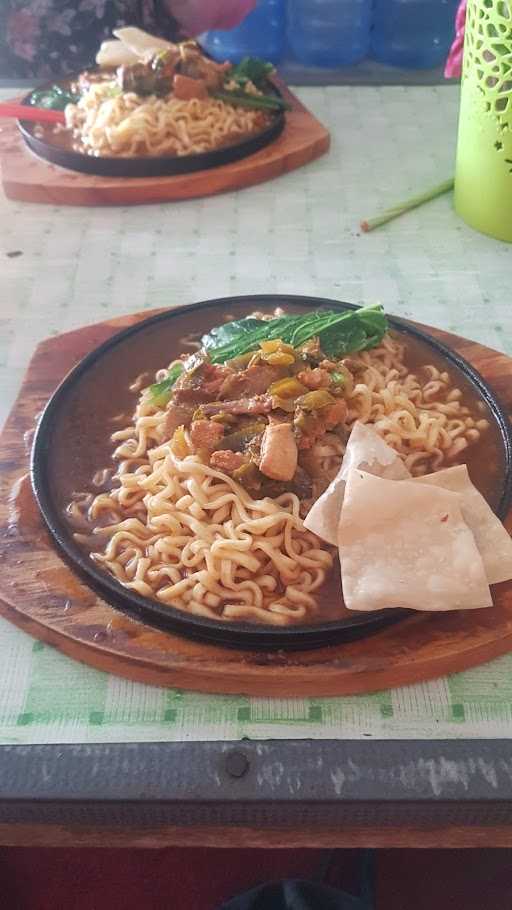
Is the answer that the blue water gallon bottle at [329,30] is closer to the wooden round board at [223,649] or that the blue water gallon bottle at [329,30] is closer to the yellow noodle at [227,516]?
the yellow noodle at [227,516]

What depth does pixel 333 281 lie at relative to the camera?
241cm

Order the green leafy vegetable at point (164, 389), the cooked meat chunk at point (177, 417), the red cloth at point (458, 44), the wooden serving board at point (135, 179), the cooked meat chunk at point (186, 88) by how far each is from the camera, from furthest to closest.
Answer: the cooked meat chunk at point (186, 88) → the wooden serving board at point (135, 179) → the red cloth at point (458, 44) → the green leafy vegetable at point (164, 389) → the cooked meat chunk at point (177, 417)

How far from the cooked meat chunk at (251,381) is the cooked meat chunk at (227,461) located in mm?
148

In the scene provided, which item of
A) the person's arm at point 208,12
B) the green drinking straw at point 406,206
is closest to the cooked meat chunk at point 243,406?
the green drinking straw at point 406,206

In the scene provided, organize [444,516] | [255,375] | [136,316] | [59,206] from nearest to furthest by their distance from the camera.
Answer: [444,516] < [255,375] < [136,316] < [59,206]

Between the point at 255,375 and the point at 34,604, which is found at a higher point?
the point at 255,375

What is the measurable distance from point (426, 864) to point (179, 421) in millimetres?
1080

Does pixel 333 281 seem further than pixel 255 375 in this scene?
Yes

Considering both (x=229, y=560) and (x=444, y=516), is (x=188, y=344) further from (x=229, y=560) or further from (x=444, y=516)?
(x=444, y=516)

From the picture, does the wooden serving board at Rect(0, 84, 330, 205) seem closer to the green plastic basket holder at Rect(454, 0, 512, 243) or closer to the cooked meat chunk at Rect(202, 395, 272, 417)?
the green plastic basket holder at Rect(454, 0, 512, 243)

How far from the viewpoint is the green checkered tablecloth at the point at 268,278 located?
123 centimetres

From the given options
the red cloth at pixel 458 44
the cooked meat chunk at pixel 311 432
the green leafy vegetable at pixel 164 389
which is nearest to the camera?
the cooked meat chunk at pixel 311 432

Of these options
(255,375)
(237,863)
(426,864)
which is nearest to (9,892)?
(237,863)

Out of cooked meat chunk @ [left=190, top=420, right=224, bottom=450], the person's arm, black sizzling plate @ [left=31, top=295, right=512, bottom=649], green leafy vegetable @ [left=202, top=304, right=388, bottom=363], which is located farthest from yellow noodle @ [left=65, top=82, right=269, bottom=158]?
cooked meat chunk @ [left=190, top=420, right=224, bottom=450]
